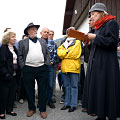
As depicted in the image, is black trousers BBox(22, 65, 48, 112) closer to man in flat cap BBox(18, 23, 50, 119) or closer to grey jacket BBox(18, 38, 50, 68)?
man in flat cap BBox(18, 23, 50, 119)

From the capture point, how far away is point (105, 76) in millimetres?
3090

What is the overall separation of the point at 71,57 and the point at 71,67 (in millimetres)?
246

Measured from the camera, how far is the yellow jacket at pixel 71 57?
4.66 m

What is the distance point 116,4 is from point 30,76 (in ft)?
14.9

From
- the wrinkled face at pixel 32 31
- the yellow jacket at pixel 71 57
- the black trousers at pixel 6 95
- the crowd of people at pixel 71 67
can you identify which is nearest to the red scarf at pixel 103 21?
the crowd of people at pixel 71 67


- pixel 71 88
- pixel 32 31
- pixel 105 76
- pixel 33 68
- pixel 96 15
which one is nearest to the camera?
pixel 105 76

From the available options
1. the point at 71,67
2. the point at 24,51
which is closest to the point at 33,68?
the point at 24,51

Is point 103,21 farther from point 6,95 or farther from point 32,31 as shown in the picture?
point 6,95

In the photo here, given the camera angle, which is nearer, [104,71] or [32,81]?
[104,71]

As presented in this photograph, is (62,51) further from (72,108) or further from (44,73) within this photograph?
(72,108)

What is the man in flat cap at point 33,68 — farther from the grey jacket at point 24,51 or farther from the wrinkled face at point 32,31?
the wrinkled face at point 32,31

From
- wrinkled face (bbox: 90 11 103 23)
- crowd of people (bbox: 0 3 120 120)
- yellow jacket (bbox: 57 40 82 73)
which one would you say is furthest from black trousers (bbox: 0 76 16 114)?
wrinkled face (bbox: 90 11 103 23)

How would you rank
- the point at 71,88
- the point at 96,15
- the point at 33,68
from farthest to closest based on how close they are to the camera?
the point at 71,88 → the point at 33,68 → the point at 96,15

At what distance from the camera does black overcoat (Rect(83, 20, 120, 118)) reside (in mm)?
3004
